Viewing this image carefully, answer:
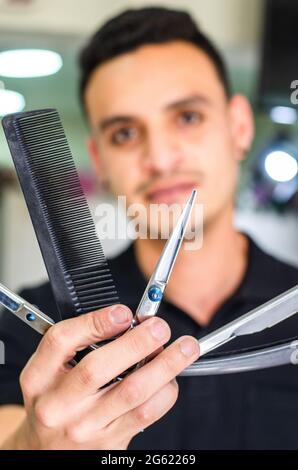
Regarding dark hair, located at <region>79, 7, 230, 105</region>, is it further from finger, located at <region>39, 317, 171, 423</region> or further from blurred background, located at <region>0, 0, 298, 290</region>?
blurred background, located at <region>0, 0, 298, 290</region>

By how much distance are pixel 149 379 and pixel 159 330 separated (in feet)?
0.07

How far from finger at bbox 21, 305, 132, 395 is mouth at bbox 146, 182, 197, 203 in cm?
11

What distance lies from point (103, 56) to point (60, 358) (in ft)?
0.75

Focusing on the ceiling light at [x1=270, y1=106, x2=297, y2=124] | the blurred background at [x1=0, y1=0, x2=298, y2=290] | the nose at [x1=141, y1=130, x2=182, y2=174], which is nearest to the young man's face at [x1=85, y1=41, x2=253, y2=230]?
the nose at [x1=141, y1=130, x2=182, y2=174]

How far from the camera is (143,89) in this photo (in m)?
0.41

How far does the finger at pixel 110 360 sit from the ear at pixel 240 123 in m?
0.22

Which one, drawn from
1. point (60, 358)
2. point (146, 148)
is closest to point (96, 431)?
point (60, 358)

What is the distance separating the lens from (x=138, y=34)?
0.45m

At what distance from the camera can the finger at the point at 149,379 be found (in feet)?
0.94

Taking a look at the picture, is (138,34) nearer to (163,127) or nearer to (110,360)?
(163,127)

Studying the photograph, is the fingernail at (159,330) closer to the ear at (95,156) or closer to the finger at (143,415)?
the finger at (143,415)

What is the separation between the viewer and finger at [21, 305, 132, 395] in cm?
28

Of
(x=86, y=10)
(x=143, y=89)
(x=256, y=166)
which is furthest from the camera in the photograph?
(x=256, y=166)

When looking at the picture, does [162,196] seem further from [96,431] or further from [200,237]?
[96,431]
